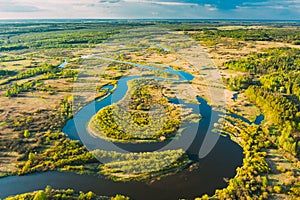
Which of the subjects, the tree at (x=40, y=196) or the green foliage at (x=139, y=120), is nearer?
the tree at (x=40, y=196)

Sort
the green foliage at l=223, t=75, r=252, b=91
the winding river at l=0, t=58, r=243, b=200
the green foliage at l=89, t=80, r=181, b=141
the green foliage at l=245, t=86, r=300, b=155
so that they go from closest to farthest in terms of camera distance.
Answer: the winding river at l=0, t=58, r=243, b=200 < the green foliage at l=245, t=86, r=300, b=155 < the green foliage at l=89, t=80, r=181, b=141 < the green foliage at l=223, t=75, r=252, b=91

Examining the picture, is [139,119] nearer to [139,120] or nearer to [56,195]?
[139,120]

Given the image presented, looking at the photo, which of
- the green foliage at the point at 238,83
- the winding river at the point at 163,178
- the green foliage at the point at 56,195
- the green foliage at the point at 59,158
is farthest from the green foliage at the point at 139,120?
the green foliage at the point at 238,83

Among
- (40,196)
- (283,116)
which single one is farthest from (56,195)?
(283,116)

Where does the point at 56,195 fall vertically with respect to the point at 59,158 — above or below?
below

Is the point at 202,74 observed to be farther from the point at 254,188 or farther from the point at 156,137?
the point at 254,188

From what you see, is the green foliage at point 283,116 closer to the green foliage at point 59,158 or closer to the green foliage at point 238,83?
the green foliage at point 238,83

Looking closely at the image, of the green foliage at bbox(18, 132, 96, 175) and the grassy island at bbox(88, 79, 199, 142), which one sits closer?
the green foliage at bbox(18, 132, 96, 175)

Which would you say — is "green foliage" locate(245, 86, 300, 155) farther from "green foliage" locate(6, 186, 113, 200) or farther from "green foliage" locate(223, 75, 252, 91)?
"green foliage" locate(6, 186, 113, 200)

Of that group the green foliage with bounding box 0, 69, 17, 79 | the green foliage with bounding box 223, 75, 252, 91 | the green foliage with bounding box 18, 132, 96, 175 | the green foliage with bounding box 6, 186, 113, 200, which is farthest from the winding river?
the green foliage with bounding box 0, 69, 17, 79

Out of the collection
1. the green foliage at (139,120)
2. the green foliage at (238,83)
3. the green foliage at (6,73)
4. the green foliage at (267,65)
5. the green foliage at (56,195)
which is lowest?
the green foliage at (56,195)

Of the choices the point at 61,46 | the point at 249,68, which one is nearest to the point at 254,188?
the point at 249,68
